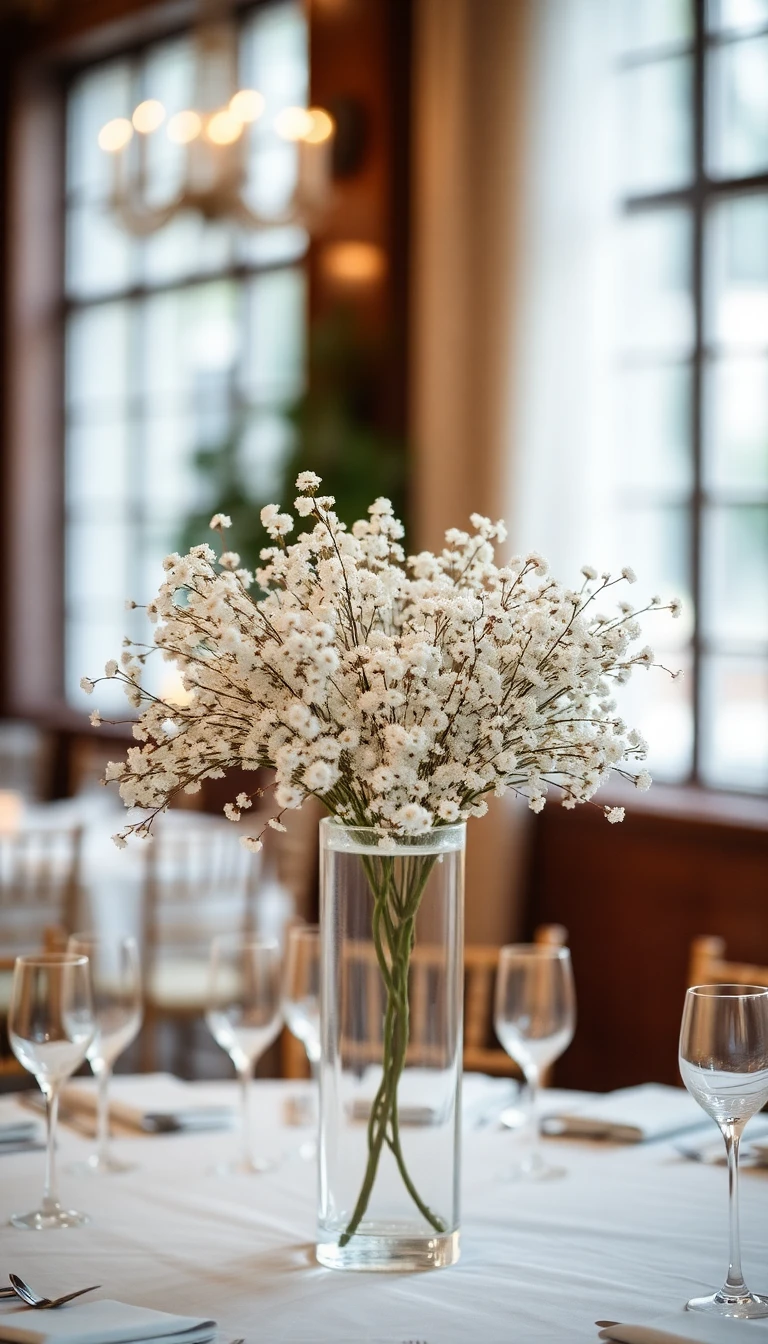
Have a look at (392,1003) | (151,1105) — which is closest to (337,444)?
(151,1105)

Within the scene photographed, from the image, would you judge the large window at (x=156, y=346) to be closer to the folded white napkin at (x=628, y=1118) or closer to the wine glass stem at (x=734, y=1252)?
the folded white napkin at (x=628, y=1118)

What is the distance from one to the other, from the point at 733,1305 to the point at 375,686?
665 millimetres

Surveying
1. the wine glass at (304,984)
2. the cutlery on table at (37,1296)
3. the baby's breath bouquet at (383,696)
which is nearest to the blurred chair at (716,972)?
the wine glass at (304,984)

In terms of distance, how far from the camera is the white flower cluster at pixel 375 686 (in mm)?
1614

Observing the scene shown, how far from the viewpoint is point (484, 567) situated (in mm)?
1828

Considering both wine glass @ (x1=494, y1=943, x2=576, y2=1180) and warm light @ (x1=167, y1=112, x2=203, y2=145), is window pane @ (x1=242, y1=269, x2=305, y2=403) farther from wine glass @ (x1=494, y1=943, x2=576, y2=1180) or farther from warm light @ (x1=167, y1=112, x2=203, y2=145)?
wine glass @ (x1=494, y1=943, x2=576, y2=1180)

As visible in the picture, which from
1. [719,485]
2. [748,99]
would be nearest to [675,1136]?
[719,485]

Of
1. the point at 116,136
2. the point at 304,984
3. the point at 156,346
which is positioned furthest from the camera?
the point at 156,346

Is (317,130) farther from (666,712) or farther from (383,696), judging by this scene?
(383,696)

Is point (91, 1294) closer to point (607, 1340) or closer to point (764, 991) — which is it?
point (607, 1340)

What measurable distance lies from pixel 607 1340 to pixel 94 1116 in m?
1.09

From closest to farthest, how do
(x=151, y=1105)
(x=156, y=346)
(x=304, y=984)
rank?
(x=304, y=984), (x=151, y=1105), (x=156, y=346)

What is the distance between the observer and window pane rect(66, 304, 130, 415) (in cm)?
925

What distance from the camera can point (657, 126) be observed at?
5.52m
